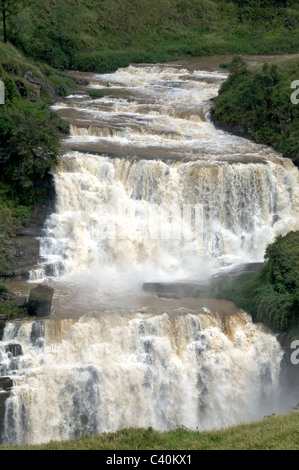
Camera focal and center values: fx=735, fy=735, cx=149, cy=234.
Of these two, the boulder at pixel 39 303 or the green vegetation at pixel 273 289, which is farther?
the green vegetation at pixel 273 289

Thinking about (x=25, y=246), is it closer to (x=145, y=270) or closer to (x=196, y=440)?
(x=145, y=270)

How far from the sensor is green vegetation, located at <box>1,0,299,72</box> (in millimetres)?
47875

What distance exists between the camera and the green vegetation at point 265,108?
34.1 meters

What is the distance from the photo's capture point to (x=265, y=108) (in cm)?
3531

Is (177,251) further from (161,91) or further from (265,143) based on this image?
(161,91)

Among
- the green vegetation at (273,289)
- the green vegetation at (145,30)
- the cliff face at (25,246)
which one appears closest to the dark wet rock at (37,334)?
the cliff face at (25,246)

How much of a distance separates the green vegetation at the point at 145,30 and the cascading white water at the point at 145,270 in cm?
948

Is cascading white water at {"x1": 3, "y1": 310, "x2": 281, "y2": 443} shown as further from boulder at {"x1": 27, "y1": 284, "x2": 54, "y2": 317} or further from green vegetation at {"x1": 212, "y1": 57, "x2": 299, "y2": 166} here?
green vegetation at {"x1": 212, "y1": 57, "x2": 299, "y2": 166}

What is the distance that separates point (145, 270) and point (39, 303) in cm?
616

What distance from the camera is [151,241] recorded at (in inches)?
1091

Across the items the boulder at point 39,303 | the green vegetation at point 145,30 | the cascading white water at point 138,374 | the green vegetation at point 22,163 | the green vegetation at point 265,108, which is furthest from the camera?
the green vegetation at point 145,30

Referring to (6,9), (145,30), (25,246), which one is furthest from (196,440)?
(145,30)

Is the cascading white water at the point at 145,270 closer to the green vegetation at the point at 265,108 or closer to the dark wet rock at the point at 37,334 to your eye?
the dark wet rock at the point at 37,334
